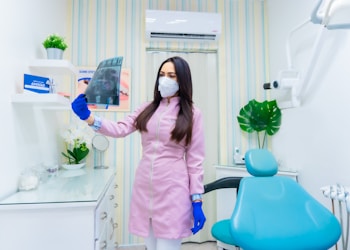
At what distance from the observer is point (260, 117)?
2441mm

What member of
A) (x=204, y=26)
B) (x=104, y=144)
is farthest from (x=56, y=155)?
(x=204, y=26)

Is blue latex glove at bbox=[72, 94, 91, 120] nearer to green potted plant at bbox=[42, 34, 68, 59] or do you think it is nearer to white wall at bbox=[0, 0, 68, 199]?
white wall at bbox=[0, 0, 68, 199]

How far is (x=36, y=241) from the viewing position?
113cm

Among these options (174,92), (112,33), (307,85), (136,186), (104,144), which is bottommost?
(136,186)

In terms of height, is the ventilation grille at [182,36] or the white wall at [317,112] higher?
the ventilation grille at [182,36]

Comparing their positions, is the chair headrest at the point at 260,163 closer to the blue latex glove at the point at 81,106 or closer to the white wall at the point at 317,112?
the white wall at the point at 317,112

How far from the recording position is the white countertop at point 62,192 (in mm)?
1153

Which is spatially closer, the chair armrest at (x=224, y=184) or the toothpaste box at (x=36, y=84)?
the toothpaste box at (x=36, y=84)

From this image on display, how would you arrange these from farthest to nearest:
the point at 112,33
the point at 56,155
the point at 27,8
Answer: the point at 112,33 < the point at 56,155 < the point at 27,8

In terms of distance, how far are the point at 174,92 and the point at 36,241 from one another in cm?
98

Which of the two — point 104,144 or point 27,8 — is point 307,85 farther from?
point 27,8

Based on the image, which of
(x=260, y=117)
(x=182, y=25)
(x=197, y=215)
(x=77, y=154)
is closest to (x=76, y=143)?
(x=77, y=154)

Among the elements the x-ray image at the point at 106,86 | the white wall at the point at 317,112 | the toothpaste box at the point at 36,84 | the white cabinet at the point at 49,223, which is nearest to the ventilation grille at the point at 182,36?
the white wall at the point at 317,112

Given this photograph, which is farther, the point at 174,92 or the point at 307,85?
the point at 307,85
